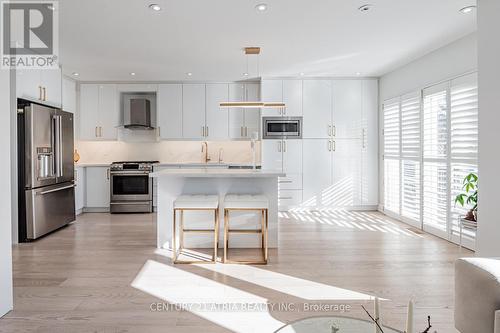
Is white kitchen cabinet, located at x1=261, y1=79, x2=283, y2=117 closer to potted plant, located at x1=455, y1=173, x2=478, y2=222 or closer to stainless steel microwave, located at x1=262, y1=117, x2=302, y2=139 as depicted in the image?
stainless steel microwave, located at x1=262, y1=117, x2=302, y2=139

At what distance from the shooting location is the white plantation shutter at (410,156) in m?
5.21

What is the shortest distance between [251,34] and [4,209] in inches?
119

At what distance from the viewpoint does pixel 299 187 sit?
6570mm

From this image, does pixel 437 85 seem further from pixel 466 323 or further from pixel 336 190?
pixel 466 323

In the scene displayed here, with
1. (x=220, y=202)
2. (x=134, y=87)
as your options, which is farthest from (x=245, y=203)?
(x=134, y=87)

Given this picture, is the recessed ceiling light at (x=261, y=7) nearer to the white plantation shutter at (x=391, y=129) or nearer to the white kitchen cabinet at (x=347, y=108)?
the white plantation shutter at (x=391, y=129)

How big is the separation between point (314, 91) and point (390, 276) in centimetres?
414

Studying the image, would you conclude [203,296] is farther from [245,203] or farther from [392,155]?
[392,155]

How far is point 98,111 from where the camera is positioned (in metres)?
6.72

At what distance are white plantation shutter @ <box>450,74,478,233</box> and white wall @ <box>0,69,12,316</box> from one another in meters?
4.36

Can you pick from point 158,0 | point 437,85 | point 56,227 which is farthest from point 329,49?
point 56,227

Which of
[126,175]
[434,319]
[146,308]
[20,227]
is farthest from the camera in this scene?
[126,175]

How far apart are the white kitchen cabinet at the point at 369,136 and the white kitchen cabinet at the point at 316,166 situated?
637 millimetres

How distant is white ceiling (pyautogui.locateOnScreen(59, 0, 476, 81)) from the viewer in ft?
11.1
